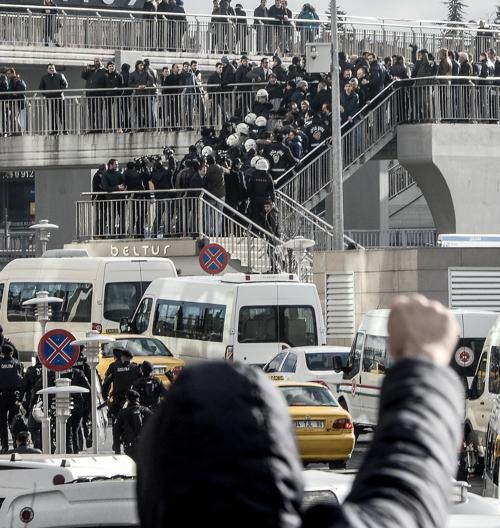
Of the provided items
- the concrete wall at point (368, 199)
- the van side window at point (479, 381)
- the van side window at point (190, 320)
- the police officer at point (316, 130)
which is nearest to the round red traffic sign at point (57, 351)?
the van side window at point (479, 381)

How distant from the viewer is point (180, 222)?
42.6 metres

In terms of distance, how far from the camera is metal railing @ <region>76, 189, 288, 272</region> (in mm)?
41500

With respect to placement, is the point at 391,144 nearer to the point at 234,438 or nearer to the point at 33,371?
the point at 33,371

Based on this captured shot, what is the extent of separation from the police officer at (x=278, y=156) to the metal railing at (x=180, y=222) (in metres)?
1.84

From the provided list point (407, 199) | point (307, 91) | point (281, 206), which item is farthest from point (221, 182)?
point (407, 199)

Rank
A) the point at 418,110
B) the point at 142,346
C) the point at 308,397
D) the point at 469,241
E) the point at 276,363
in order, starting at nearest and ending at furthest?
the point at 308,397 → the point at 276,363 → the point at 142,346 → the point at 469,241 → the point at 418,110

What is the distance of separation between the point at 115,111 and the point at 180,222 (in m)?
7.49

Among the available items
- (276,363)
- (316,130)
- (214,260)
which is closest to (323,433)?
(276,363)

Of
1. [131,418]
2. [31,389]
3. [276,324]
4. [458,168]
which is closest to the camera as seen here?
[131,418]

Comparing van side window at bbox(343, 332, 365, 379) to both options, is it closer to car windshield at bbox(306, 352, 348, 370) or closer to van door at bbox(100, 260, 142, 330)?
car windshield at bbox(306, 352, 348, 370)

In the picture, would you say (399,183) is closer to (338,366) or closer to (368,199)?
(368,199)

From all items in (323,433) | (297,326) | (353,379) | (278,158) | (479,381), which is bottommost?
(323,433)

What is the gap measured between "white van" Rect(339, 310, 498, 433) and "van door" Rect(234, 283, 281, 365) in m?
3.35

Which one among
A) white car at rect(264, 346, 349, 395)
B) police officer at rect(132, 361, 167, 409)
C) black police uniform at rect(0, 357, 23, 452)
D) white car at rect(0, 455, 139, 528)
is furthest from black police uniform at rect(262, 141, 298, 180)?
white car at rect(0, 455, 139, 528)
